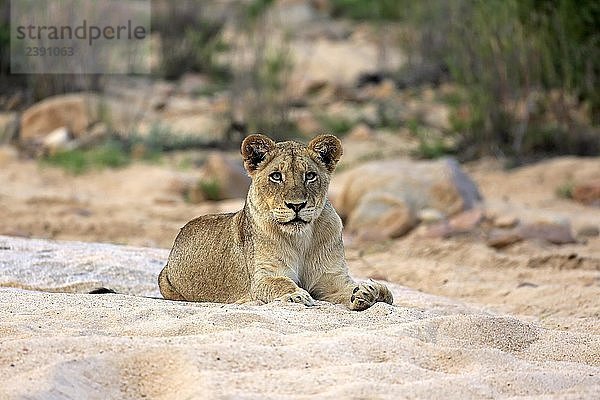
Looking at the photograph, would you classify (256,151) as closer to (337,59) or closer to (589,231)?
(589,231)

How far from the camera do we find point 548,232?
29.9 feet

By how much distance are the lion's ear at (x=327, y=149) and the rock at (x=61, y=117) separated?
835 centimetres

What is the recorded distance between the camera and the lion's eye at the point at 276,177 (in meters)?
5.46

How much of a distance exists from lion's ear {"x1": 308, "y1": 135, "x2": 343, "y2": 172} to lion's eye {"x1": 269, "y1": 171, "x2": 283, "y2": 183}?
0.88ft

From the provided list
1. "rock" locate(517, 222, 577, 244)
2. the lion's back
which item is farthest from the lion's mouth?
"rock" locate(517, 222, 577, 244)

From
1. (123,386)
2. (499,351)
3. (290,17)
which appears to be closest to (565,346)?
(499,351)

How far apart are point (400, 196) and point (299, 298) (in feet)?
15.4

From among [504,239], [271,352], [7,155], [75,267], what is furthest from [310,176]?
[7,155]

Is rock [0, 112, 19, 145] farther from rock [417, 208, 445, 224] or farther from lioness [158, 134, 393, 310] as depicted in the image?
lioness [158, 134, 393, 310]

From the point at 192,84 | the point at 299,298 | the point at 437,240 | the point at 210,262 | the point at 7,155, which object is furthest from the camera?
the point at 192,84

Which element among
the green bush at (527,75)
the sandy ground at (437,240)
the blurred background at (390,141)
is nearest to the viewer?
the sandy ground at (437,240)

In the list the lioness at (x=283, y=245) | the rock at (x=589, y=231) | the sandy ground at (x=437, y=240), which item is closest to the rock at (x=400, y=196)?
the sandy ground at (x=437, y=240)

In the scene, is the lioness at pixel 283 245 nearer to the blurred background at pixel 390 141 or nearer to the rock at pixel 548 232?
the blurred background at pixel 390 141

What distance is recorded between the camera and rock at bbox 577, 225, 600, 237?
9.33 m
